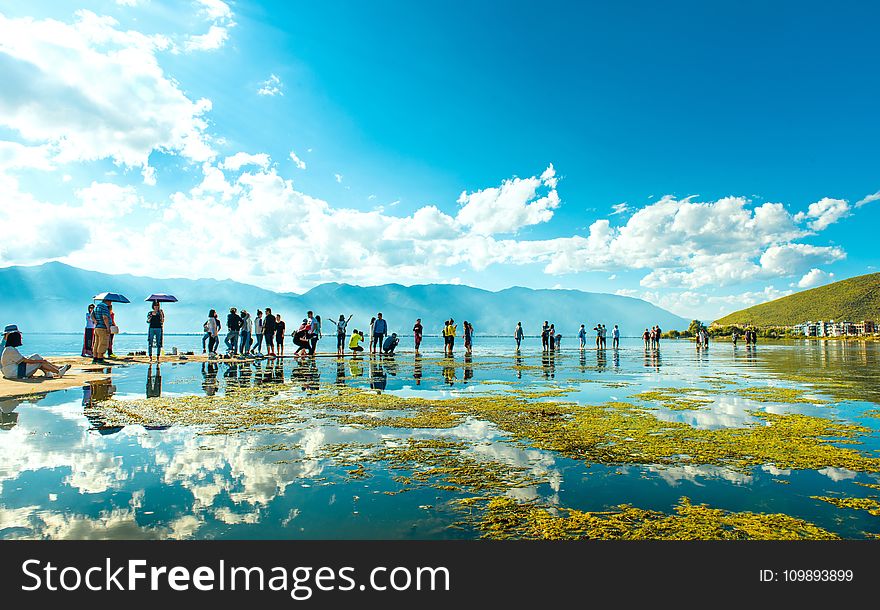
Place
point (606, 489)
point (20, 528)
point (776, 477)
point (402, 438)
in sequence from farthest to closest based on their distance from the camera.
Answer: point (402, 438) → point (776, 477) → point (606, 489) → point (20, 528)

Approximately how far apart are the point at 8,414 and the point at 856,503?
13893mm

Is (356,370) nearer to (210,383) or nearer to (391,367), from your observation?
(391,367)

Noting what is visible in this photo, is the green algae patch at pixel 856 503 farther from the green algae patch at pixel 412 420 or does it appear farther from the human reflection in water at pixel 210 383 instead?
the human reflection in water at pixel 210 383

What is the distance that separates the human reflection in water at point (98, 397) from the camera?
8398 mm

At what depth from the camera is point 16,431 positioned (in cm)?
801

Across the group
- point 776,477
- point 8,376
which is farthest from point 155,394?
point 776,477

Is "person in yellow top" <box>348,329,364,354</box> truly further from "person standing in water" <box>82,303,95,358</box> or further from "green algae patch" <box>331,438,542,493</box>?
"green algae patch" <box>331,438,542,493</box>

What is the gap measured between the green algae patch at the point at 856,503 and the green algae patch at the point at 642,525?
2.80 ft

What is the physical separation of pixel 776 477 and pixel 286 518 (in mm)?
5592

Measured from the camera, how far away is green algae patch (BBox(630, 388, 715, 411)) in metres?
11.2

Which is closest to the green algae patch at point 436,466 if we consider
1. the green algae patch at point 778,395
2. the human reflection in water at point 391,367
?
the green algae patch at point 778,395

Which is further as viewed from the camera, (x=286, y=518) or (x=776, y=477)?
(x=776, y=477)
